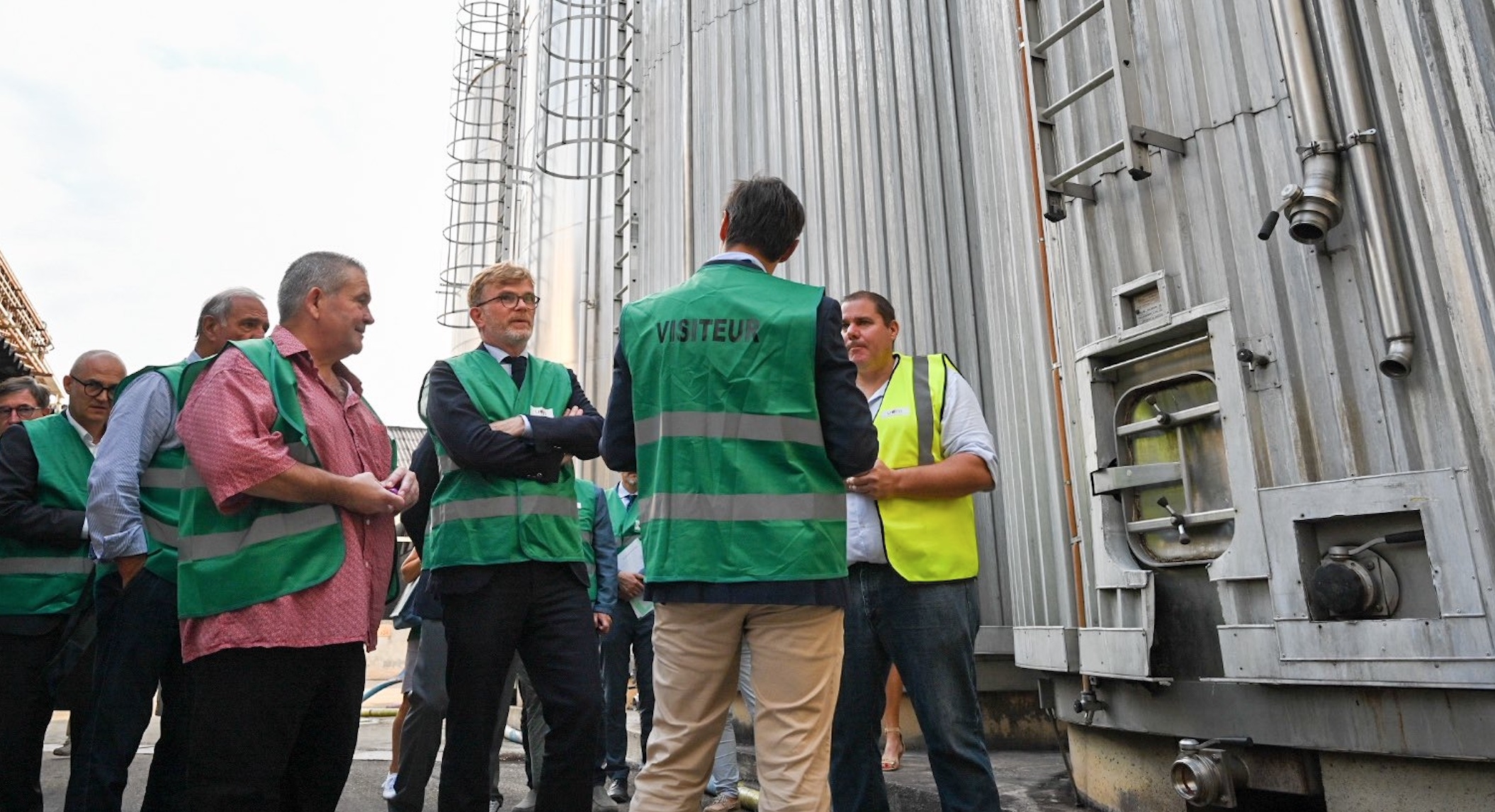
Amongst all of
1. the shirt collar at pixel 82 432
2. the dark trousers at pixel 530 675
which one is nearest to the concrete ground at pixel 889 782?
the dark trousers at pixel 530 675

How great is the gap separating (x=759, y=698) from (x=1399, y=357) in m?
2.00

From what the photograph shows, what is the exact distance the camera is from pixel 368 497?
2.72 m

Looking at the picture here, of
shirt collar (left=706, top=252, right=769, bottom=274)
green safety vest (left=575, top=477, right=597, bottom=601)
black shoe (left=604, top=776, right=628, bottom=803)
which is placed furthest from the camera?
green safety vest (left=575, top=477, right=597, bottom=601)

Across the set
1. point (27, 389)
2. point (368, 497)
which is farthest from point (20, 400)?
point (368, 497)

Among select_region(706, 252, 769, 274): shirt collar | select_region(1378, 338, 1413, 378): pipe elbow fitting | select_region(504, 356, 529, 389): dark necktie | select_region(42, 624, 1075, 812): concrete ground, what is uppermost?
select_region(706, 252, 769, 274): shirt collar

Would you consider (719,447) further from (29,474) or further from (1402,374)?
(29,474)

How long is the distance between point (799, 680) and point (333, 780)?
132cm

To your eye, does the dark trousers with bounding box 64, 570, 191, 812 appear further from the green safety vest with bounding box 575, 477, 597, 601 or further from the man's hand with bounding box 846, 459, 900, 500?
the green safety vest with bounding box 575, 477, 597, 601

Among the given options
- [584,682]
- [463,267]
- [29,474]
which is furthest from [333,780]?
[463,267]

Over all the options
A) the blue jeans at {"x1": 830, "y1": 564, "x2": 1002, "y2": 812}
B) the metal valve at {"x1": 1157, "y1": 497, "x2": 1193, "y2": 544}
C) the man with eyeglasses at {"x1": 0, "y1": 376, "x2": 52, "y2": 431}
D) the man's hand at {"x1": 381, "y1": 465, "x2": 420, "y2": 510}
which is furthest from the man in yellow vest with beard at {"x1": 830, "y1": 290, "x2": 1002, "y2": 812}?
the man with eyeglasses at {"x1": 0, "y1": 376, "x2": 52, "y2": 431}

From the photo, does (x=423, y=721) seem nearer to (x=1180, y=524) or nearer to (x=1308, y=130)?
(x=1180, y=524)

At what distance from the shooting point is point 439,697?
423 centimetres

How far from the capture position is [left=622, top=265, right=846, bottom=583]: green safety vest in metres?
2.41

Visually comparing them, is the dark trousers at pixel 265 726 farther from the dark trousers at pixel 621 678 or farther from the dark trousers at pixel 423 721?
the dark trousers at pixel 621 678
